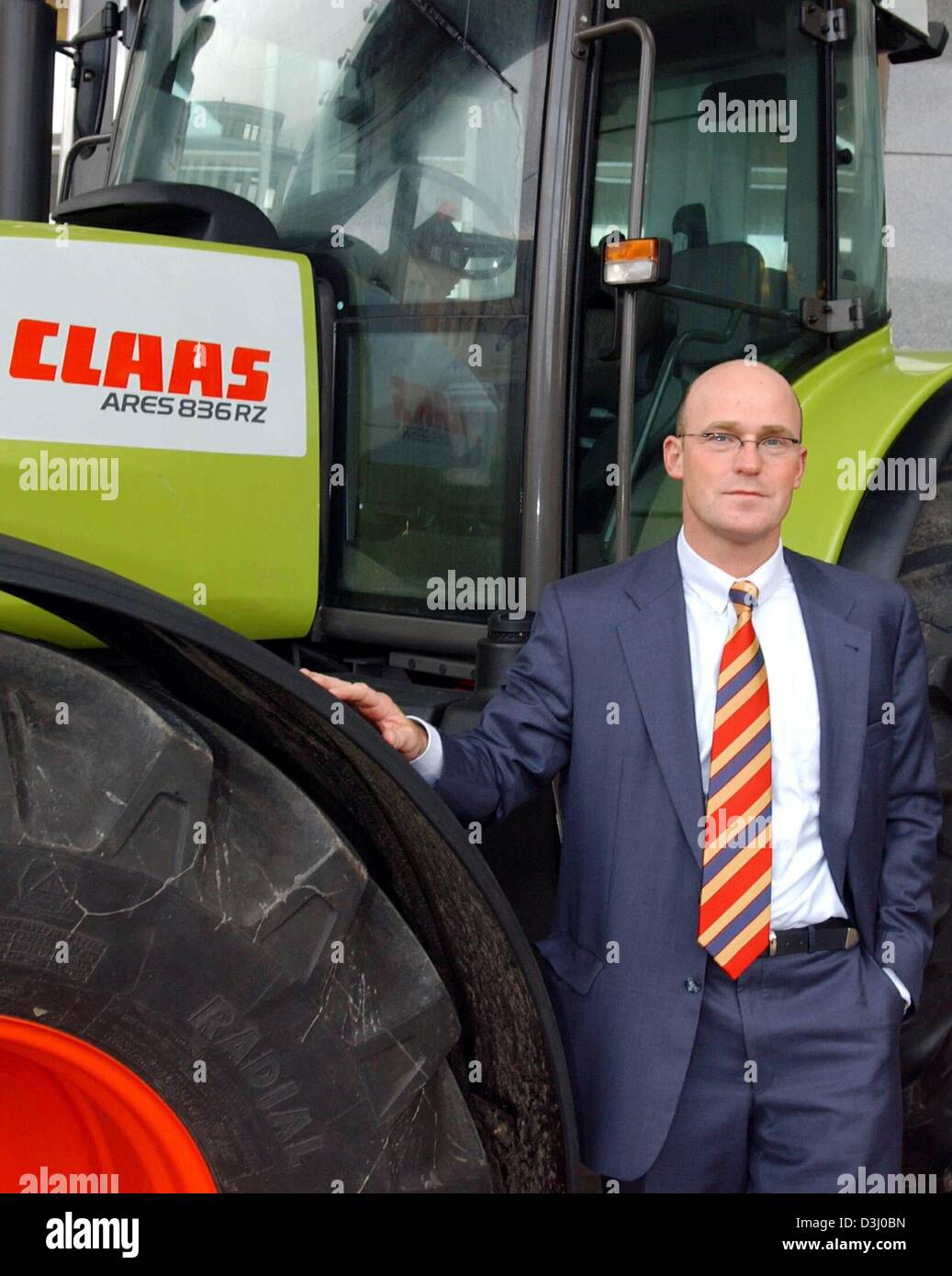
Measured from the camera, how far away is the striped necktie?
187 cm

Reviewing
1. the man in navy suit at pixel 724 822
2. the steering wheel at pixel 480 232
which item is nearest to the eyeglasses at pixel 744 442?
the man in navy suit at pixel 724 822

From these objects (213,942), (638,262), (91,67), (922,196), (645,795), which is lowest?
(213,942)

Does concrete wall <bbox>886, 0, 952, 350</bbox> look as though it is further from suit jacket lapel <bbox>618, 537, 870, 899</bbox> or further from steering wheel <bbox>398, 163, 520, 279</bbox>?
suit jacket lapel <bbox>618, 537, 870, 899</bbox>

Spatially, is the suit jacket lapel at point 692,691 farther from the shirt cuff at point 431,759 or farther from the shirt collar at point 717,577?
the shirt cuff at point 431,759

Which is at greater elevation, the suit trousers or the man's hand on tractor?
the man's hand on tractor

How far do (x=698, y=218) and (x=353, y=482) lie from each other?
2.50ft

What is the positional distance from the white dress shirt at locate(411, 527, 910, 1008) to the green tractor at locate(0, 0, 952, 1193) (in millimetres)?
225

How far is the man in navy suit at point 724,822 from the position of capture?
6.17ft

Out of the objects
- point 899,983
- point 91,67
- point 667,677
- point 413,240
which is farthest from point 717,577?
point 91,67

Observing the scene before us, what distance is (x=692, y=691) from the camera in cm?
195

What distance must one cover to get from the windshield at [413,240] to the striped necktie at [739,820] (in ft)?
1.54

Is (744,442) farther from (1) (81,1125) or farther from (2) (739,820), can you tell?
(1) (81,1125)

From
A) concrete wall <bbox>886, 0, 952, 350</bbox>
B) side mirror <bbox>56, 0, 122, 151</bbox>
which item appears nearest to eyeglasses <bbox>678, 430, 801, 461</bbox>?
side mirror <bbox>56, 0, 122, 151</bbox>

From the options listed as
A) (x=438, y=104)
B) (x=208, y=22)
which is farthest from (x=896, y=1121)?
(x=208, y=22)
